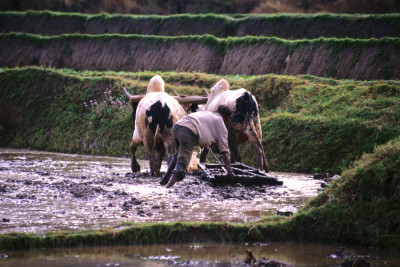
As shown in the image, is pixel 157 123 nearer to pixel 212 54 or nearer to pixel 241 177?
pixel 241 177

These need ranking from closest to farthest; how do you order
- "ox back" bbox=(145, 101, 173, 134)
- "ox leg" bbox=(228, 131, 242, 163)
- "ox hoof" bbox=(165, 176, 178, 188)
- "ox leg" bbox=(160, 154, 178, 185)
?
"ox hoof" bbox=(165, 176, 178, 188), "ox leg" bbox=(160, 154, 178, 185), "ox back" bbox=(145, 101, 173, 134), "ox leg" bbox=(228, 131, 242, 163)

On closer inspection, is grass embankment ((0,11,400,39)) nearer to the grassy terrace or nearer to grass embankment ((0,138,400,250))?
the grassy terrace

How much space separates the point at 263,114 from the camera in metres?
20.6

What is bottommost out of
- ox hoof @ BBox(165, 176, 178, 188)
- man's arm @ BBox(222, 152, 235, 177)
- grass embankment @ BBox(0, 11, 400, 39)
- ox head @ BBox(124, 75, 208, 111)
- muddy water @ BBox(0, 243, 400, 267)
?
muddy water @ BBox(0, 243, 400, 267)

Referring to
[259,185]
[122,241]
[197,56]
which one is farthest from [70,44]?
[122,241]

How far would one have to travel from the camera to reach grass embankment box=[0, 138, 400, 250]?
325 inches

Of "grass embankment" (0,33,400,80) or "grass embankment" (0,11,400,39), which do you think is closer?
"grass embankment" (0,33,400,80)

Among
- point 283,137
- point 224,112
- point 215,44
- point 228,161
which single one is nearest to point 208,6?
point 215,44

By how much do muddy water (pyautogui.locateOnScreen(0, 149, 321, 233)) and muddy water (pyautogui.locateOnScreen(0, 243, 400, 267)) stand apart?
996 millimetres

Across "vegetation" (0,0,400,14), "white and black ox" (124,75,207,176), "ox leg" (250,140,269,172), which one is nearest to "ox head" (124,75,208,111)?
"white and black ox" (124,75,207,176)

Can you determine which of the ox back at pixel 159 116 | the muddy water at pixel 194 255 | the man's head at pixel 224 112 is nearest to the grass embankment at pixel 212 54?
the man's head at pixel 224 112

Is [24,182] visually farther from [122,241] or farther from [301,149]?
[301,149]

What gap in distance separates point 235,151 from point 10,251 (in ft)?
26.2

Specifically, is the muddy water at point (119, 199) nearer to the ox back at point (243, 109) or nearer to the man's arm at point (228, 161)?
the man's arm at point (228, 161)
